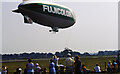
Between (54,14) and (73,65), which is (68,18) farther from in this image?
(73,65)

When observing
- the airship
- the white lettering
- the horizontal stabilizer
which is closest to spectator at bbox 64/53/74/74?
the airship

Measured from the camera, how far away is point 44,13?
110ft

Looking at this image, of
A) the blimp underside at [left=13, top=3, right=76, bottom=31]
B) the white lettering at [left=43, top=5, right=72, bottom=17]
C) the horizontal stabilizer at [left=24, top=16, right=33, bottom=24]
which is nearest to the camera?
the blimp underside at [left=13, top=3, right=76, bottom=31]

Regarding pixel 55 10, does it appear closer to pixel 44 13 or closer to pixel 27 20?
pixel 44 13

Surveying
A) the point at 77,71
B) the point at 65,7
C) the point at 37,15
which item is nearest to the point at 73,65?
the point at 77,71

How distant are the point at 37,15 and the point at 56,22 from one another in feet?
13.3

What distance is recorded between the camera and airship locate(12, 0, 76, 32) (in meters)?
32.7

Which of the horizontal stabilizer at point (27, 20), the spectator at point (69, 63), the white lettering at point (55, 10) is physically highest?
the white lettering at point (55, 10)

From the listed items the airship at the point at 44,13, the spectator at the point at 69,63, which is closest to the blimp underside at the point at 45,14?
the airship at the point at 44,13

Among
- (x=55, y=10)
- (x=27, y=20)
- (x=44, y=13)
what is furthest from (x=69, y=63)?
(x=27, y=20)

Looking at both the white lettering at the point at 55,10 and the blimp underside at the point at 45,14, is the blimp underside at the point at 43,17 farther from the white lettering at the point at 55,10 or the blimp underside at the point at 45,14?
the white lettering at the point at 55,10

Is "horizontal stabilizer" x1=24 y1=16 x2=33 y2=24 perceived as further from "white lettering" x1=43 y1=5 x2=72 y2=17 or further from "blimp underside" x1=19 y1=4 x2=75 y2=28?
"white lettering" x1=43 y1=5 x2=72 y2=17

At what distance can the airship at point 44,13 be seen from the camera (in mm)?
32719

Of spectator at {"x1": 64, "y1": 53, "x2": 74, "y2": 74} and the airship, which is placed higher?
the airship
